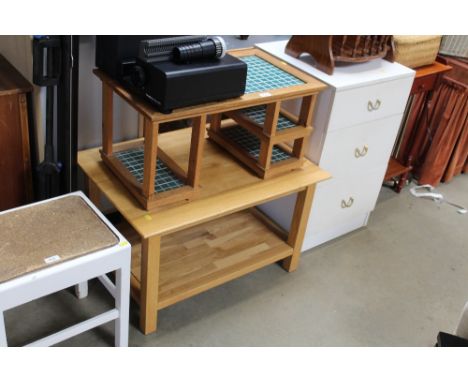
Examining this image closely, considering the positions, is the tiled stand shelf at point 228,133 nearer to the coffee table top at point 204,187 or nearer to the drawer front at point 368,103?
the coffee table top at point 204,187

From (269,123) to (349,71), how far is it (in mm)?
465

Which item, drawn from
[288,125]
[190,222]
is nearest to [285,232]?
[288,125]

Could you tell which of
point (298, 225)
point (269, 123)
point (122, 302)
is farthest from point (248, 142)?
point (122, 302)

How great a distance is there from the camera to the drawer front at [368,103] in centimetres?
207

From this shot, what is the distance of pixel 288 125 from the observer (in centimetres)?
209

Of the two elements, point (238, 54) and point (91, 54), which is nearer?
point (91, 54)

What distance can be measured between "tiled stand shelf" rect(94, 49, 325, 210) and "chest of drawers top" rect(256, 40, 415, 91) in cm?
7

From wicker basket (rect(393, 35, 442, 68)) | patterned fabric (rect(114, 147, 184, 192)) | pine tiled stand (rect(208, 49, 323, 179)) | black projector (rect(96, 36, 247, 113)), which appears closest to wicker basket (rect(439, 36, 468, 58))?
wicker basket (rect(393, 35, 442, 68))

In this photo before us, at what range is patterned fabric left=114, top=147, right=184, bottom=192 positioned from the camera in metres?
1.84

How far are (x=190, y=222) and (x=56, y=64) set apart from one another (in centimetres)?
69

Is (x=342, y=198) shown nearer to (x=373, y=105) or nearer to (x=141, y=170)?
(x=373, y=105)

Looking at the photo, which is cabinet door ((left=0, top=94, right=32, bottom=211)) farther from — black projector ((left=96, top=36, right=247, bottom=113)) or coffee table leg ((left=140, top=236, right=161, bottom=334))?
coffee table leg ((left=140, top=236, right=161, bottom=334))

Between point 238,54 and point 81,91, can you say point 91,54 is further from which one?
point 238,54

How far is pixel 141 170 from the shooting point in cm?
189
